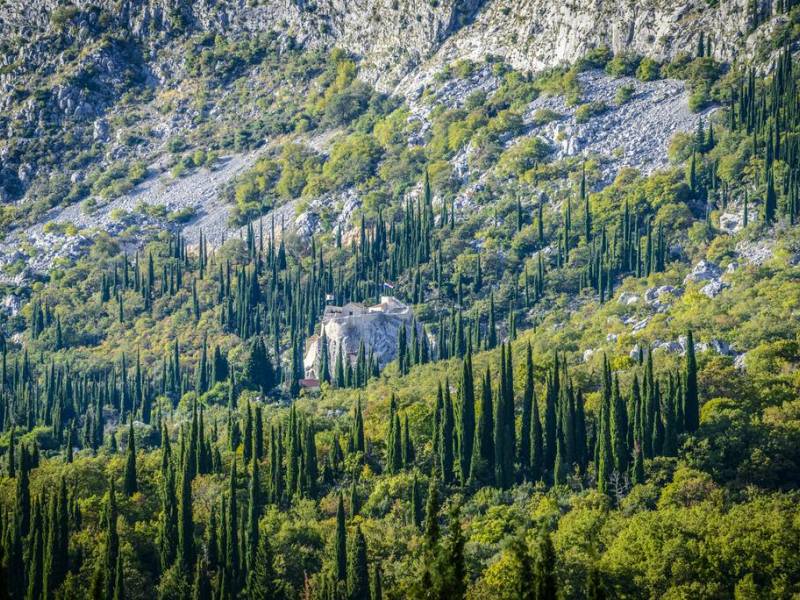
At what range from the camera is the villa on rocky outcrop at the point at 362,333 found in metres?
126

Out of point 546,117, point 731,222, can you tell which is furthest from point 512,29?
point 731,222

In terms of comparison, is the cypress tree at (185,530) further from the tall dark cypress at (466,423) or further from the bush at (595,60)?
the bush at (595,60)

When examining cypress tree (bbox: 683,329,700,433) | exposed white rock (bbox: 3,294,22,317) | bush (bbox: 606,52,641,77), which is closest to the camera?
cypress tree (bbox: 683,329,700,433)

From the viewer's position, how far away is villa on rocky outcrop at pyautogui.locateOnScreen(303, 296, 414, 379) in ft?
413

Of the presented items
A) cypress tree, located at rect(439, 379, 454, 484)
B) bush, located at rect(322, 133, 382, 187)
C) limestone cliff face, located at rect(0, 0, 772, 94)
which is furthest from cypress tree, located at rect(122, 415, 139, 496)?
limestone cliff face, located at rect(0, 0, 772, 94)

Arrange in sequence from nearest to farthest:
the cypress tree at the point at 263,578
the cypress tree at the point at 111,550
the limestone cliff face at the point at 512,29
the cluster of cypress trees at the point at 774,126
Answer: the cypress tree at the point at 263,578
the cypress tree at the point at 111,550
the cluster of cypress trees at the point at 774,126
the limestone cliff face at the point at 512,29

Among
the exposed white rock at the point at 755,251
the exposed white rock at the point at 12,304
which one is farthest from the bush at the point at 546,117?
the exposed white rock at the point at 12,304

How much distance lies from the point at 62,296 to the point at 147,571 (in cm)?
7354

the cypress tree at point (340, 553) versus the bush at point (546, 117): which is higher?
the bush at point (546, 117)

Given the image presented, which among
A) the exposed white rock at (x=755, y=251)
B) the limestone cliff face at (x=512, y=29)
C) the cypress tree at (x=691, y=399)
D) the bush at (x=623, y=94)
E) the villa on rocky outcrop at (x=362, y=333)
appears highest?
the limestone cliff face at (x=512, y=29)

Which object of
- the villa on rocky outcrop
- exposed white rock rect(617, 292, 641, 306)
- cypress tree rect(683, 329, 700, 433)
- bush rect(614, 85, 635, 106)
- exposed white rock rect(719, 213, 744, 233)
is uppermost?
bush rect(614, 85, 635, 106)

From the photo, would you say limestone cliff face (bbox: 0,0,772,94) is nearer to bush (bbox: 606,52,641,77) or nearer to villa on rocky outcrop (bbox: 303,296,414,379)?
bush (bbox: 606,52,641,77)

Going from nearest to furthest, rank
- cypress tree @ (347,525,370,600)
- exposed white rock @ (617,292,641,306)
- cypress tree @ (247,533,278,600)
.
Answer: cypress tree @ (347,525,370,600) → cypress tree @ (247,533,278,600) → exposed white rock @ (617,292,641,306)

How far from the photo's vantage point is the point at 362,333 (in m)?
126
